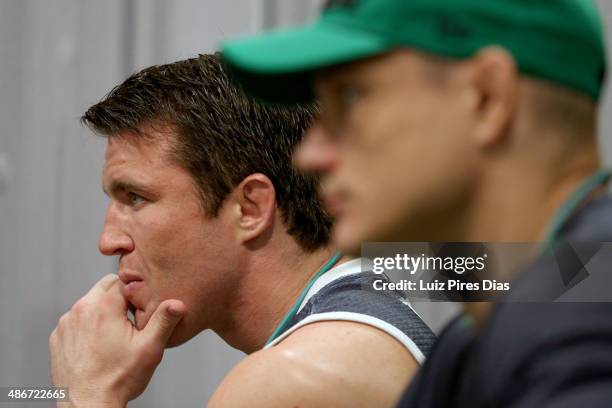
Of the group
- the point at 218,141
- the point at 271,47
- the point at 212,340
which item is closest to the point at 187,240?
the point at 218,141

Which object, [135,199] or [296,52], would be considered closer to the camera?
[296,52]

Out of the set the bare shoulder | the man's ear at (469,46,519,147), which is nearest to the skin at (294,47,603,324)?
the man's ear at (469,46,519,147)

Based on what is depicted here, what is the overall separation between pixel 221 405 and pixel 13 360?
1.39 meters

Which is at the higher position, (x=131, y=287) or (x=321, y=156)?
(x=321, y=156)

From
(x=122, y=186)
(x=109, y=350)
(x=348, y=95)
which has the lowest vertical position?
(x=109, y=350)

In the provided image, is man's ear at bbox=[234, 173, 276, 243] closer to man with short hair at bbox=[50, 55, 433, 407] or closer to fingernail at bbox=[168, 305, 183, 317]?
man with short hair at bbox=[50, 55, 433, 407]

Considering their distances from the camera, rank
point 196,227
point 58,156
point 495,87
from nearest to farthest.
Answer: point 495,87 < point 196,227 < point 58,156

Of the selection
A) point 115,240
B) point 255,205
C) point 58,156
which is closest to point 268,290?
point 255,205

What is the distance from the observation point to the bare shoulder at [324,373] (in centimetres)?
106

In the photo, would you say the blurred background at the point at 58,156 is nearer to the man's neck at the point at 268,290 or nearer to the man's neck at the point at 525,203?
the man's neck at the point at 268,290

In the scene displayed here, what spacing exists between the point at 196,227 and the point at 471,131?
80cm

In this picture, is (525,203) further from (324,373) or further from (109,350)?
(109,350)

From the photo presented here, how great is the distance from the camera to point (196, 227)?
138cm

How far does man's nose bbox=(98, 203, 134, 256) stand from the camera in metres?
1.40
